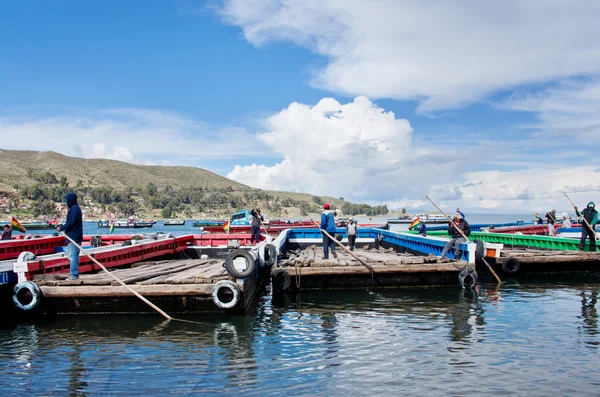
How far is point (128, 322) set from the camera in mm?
11492

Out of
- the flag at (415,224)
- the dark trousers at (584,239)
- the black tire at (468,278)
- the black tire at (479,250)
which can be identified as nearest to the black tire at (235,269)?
the black tire at (468,278)

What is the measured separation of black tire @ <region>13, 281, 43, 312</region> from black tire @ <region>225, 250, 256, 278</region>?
4.42 metres

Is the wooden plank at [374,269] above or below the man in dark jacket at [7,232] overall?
below

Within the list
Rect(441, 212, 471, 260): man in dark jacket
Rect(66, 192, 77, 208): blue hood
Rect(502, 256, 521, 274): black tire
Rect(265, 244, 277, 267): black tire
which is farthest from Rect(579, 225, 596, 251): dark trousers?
Rect(66, 192, 77, 208): blue hood

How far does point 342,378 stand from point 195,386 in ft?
7.55

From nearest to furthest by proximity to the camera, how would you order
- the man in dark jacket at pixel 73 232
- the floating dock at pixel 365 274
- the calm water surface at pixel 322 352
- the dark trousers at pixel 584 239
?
the calm water surface at pixel 322 352, the man in dark jacket at pixel 73 232, the floating dock at pixel 365 274, the dark trousers at pixel 584 239

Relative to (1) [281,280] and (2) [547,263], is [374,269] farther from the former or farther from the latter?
(2) [547,263]

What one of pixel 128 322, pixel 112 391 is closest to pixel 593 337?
pixel 112 391

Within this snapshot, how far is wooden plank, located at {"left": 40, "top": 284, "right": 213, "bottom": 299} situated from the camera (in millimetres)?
11516

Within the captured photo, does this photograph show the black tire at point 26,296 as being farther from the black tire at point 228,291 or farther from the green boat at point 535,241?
the green boat at point 535,241

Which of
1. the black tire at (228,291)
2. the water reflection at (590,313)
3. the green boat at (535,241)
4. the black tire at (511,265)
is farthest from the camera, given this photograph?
the green boat at (535,241)

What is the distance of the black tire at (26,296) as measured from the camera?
11.3 meters

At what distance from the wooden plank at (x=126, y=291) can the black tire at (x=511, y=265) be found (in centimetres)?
1234

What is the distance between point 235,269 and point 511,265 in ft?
38.2
